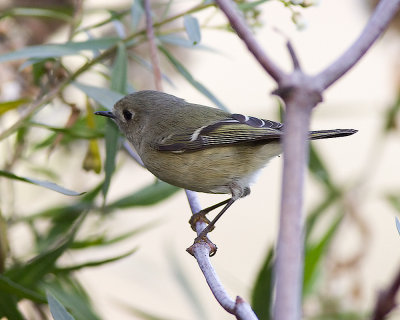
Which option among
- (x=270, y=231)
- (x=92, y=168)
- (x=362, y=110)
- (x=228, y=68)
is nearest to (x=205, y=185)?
(x=92, y=168)

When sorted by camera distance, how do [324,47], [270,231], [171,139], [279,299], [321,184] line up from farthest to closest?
[324,47], [270,231], [321,184], [171,139], [279,299]

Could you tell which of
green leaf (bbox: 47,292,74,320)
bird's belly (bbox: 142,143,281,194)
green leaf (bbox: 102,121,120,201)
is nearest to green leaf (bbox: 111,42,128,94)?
green leaf (bbox: 102,121,120,201)

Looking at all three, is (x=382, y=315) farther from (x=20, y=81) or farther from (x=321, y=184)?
(x=321, y=184)

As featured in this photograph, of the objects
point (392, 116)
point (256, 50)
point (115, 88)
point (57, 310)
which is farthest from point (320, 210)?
point (256, 50)

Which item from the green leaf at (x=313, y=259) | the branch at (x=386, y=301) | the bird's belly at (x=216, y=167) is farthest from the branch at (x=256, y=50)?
the green leaf at (x=313, y=259)

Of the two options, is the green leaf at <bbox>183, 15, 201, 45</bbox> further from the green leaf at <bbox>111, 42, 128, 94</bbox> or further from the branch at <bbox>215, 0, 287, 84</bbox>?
the branch at <bbox>215, 0, 287, 84</bbox>

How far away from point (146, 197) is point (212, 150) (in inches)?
13.0

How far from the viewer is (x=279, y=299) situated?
1.41 feet

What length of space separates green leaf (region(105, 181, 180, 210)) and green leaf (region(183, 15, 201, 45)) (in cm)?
55

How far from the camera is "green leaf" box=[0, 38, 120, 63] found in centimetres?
141

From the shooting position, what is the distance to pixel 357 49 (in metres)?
0.49

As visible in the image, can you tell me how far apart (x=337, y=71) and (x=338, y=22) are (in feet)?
17.3

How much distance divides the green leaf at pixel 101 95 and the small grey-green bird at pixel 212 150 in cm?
17

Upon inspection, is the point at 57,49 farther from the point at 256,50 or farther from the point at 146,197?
the point at 256,50
